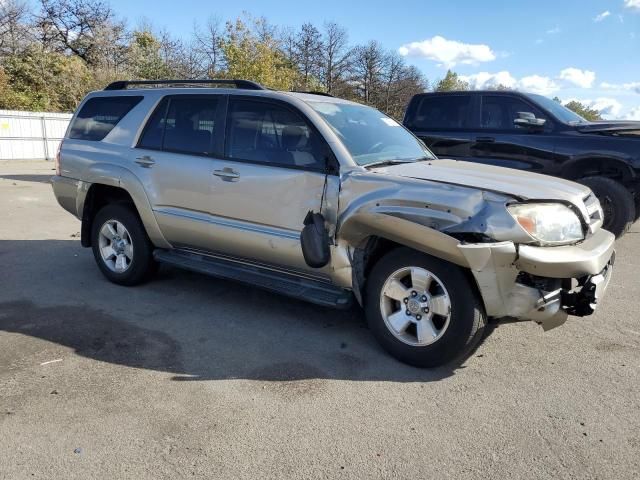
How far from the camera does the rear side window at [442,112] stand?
8273 mm

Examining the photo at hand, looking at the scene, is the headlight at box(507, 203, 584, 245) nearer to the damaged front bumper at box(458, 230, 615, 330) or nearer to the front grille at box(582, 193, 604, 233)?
the damaged front bumper at box(458, 230, 615, 330)

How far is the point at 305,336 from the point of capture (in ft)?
13.5

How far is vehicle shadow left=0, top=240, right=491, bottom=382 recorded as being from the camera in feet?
11.7

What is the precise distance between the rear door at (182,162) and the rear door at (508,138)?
469 cm

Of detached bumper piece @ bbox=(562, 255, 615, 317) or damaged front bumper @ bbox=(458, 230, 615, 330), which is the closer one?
damaged front bumper @ bbox=(458, 230, 615, 330)

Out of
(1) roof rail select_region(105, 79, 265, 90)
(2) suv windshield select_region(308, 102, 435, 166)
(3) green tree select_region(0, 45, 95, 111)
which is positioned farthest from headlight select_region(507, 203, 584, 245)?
(3) green tree select_region(0, 45, 95, 111)

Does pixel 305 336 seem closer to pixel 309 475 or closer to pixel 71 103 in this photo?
pixel 309 475

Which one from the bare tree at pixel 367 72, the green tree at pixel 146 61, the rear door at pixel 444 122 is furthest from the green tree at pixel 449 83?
the rear door at pixel 444 122

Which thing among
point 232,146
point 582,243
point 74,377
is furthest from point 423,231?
point 74,377

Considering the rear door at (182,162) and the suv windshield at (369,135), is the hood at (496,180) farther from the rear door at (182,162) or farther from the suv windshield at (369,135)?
the rear door at (182,162)

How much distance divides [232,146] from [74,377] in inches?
85.6

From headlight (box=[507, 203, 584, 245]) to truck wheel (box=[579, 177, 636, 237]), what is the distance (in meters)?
4.10

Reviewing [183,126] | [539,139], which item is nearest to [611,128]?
A: [539,139]

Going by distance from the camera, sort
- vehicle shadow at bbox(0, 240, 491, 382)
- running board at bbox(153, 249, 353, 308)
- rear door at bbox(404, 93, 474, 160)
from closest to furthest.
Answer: vehicle shadow at bbox(0, 240, 491, 382) < running board at bbox(153, 249, 353, 308) < rear door at bbox(404, 93, 474, 160)
